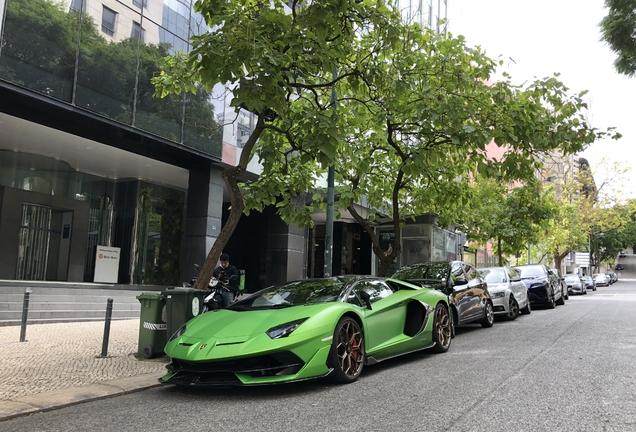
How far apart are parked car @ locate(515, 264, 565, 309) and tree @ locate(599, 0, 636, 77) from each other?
33.3ft

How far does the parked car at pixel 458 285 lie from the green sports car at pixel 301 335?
9.62 feet

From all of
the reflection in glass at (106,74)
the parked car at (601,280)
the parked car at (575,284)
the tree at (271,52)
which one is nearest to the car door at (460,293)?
the tree at (271,52)

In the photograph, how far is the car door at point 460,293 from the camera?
10.2m

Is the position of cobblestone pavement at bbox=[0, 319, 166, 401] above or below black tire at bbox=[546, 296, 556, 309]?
below

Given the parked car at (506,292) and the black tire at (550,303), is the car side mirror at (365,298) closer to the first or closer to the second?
the parked car at (506,292)

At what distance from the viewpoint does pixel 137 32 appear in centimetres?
1398

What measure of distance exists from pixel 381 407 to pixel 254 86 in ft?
14.5

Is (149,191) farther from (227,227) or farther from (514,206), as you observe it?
(514,206)

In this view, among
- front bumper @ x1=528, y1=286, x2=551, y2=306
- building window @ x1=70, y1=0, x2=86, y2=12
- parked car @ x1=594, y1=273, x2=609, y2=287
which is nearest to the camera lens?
building window @ x1=70, y1=0, x2=86, y2=12

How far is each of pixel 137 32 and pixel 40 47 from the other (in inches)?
A: 124

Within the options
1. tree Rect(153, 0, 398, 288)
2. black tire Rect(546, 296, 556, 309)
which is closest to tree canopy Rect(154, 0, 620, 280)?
tree Rect(153, 0, 398, 288)

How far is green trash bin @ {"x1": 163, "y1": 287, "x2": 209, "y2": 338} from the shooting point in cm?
739

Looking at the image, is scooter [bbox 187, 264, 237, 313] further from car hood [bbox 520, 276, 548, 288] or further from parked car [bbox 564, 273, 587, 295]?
parked car [bbox 564, 273, 587, 295]

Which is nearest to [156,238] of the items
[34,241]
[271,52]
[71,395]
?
[34,241]
